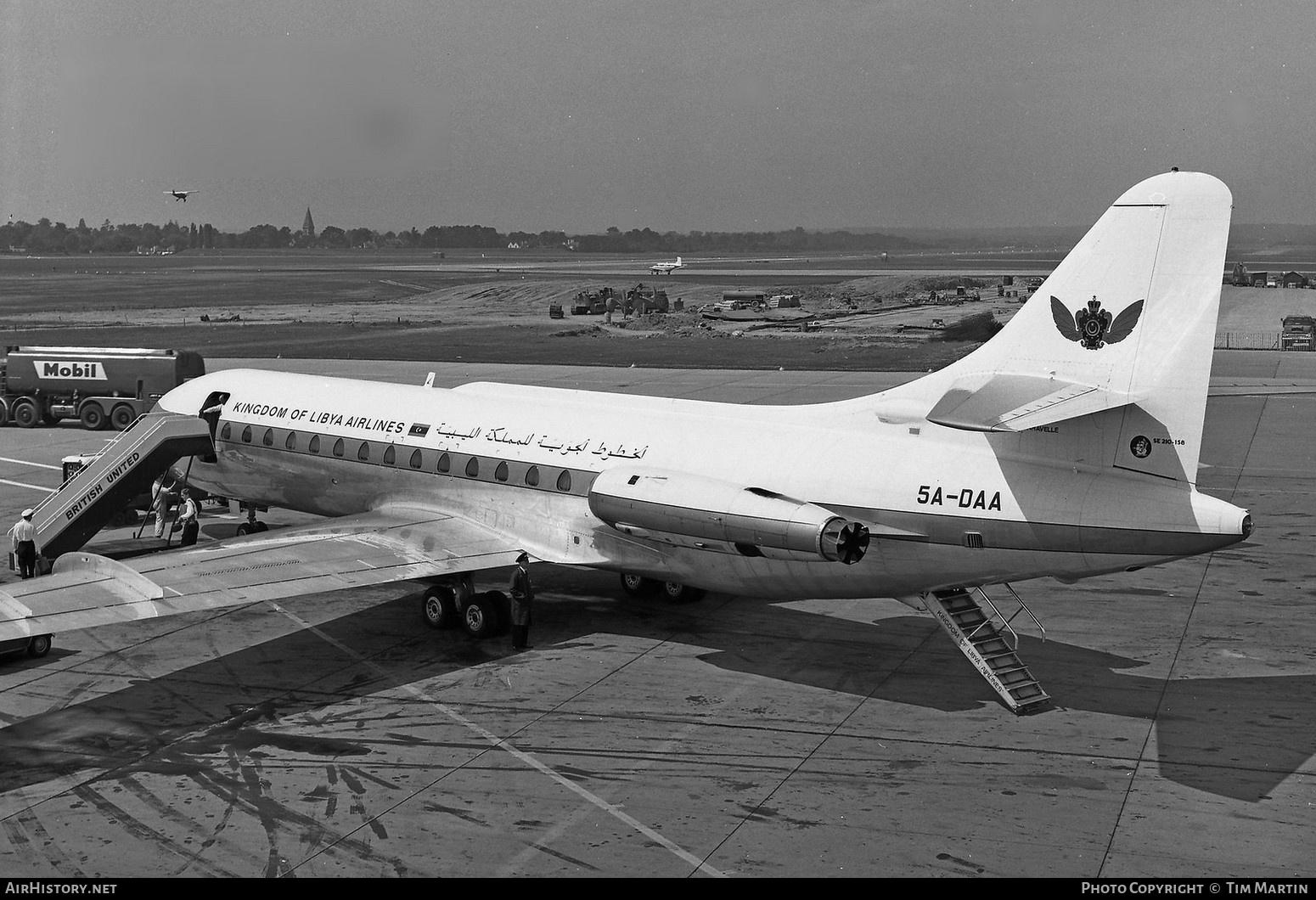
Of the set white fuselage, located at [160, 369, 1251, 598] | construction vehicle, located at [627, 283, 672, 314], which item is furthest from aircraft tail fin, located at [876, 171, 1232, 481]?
construction vehicle, located at [627, 283, 672, 314]

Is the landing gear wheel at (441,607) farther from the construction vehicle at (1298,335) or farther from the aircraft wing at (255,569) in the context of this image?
the construction vehicle at (1298,335)

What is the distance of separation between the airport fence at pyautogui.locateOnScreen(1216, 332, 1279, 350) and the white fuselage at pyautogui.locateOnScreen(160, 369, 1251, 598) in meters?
56.3

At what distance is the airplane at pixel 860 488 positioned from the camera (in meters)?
15.2

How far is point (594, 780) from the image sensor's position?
47.6 ft

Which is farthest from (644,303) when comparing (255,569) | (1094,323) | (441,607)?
(1094,323)

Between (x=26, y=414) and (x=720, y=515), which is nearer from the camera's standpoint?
(x=720, y=515)

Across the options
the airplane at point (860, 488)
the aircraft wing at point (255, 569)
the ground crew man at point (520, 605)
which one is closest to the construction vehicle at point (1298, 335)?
the airplane at point (860, 488)

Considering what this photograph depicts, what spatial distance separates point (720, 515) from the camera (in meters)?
17.3

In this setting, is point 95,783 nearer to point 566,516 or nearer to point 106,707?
point 106,707

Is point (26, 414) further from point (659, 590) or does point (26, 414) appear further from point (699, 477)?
point (699, 477)

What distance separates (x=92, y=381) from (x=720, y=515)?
108 feet

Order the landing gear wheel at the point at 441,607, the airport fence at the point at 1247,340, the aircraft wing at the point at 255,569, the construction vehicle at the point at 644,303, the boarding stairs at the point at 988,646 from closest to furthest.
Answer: the aircraft wing at the point at 255,569 < the boarding stairs at the point at 988,646 < the landing gear wheel at the point at 441,607 < the airport fence at the point at 1247,340 < the construction vehicle at the point at 644,303

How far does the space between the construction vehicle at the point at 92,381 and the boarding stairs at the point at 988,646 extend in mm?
32444

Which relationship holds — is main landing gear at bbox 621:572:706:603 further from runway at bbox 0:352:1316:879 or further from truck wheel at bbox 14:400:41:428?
truck wheel at bbox 14:400:41:428
